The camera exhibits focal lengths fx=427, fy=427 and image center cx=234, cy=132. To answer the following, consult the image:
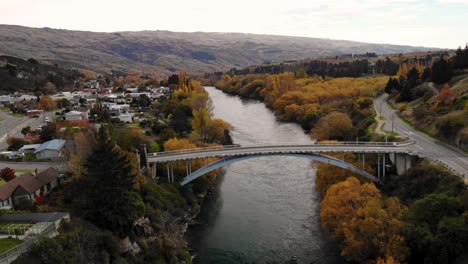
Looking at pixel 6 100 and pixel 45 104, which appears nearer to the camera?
pixel 45 104

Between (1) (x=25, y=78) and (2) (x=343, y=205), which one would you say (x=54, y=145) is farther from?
(1) (x=25, y=78)

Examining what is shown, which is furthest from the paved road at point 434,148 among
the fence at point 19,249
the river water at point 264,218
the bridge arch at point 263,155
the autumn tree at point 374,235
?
the fence at point 19,249

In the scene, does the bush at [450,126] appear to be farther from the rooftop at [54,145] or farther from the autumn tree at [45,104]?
the autumn tree at [45,104]

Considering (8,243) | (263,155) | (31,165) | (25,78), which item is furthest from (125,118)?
(25,78)

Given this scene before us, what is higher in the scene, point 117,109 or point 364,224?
point 117,109

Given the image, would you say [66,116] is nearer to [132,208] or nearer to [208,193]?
[208,193]

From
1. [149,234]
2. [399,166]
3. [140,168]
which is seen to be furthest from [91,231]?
[399,166]

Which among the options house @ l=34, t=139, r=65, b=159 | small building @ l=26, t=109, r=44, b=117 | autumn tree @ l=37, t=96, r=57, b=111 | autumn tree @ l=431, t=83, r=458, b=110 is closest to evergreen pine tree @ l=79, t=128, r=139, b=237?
house @ l=34, t=139, r=65, b=159

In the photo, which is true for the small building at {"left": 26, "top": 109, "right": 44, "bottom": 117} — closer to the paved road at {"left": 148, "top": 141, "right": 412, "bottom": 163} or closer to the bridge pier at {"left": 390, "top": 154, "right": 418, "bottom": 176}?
the paved road at {"left": 148, "top": 141, "right": 412, "bottom": 163}
